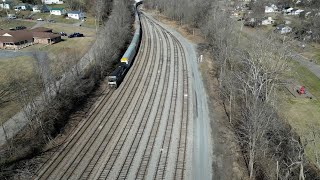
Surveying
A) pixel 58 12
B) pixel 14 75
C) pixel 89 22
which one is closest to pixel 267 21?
pixel 89 22

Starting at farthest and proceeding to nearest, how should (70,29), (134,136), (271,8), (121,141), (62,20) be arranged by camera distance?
(271,8), (62,20), (70,29), (134,136), (121,141)

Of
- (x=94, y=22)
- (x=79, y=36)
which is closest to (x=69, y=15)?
(x=94, y=22)

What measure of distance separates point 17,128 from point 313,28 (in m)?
79.5

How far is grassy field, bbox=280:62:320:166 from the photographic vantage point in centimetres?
3647

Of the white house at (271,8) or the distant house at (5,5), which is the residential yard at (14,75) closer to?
the distant house at (5,5)

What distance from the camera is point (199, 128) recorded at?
37.5m

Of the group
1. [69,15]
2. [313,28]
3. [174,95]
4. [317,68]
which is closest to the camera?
[174,95]

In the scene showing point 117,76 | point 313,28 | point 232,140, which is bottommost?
point 232,140

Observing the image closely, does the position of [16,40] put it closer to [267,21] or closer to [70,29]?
[70,29]

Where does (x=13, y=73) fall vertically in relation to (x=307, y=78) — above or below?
below

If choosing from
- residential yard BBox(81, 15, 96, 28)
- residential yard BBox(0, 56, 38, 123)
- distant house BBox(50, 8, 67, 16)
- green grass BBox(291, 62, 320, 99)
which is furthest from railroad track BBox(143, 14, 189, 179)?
distant house BBox(50, 8, 67, 16)

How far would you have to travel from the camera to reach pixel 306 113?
4278cm

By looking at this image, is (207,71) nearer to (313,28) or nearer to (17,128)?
(17,128)

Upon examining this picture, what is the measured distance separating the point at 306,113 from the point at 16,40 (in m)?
68.3
